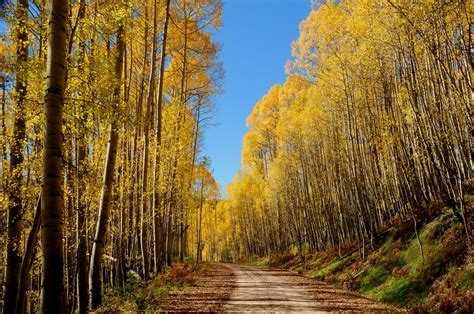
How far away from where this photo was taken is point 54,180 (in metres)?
3.84

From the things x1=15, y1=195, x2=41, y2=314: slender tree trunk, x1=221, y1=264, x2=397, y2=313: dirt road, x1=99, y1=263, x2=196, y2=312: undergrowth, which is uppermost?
x1=15, y1=195, x2=41, y2=314: slender tree trunk

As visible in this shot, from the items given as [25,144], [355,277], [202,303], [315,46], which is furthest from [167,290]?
[315,46]

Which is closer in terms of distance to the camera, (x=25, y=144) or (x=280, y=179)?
(x=25, y=144)

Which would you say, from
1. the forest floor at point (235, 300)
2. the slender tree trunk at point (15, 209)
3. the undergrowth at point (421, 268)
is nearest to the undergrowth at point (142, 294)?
the forest floor at point (235, 300)

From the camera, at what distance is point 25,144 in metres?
6.90

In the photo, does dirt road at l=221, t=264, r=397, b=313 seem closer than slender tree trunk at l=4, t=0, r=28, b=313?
No

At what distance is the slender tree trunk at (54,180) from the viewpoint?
12.1 ft

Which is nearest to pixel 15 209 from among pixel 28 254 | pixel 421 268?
pixel 28 254

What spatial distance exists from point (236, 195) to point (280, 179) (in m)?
14.1

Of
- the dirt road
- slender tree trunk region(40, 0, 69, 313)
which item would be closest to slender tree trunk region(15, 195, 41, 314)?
slender tree trunk region(40, 0, 69, 313)

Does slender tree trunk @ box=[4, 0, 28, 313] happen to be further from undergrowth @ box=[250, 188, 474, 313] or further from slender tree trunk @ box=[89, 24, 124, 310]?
undergrowth @ box=[250, 188, 474, 313]

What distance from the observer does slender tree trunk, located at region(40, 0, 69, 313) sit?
12.1ft

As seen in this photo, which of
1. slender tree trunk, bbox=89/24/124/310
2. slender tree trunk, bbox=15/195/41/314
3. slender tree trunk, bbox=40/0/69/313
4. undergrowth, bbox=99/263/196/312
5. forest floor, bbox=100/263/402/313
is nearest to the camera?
slender tree trunk, bbox=40/0/69/313

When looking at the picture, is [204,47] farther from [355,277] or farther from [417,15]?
[355,277]
